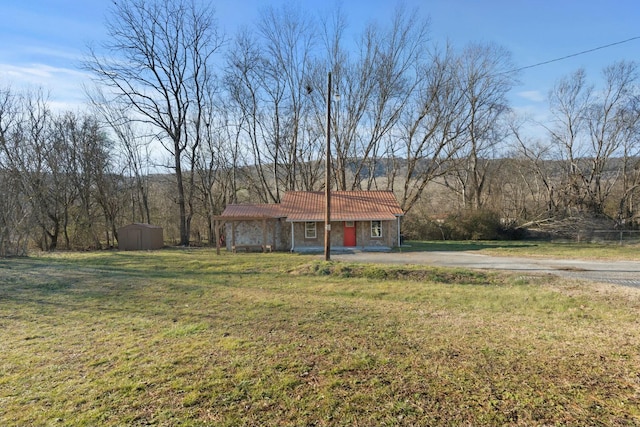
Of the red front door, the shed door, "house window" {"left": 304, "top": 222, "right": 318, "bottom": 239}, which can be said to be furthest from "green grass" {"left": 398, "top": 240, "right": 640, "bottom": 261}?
the shed door

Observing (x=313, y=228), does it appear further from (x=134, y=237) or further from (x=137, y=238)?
(x=134, y=237)

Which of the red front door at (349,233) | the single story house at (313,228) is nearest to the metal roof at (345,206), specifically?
the single story house at (313,228)

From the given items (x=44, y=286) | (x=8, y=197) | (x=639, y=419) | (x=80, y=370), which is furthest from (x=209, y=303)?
(x=8, y=197)

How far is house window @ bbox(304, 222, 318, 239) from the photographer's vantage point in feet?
72.9

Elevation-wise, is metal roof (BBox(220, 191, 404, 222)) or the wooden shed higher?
metal roof (BBox(220, 191, 404, 222))

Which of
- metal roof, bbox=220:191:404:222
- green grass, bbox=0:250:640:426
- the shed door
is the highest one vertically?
metal roof, bbox=220:191:404:222

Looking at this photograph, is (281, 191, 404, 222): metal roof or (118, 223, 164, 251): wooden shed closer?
(281, 191, 404, 222): metal roof

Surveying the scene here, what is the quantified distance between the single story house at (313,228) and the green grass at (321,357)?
43.2 ft

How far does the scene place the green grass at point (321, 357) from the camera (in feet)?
9.66

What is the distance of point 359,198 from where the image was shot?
2386cm

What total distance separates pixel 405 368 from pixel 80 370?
143 inches

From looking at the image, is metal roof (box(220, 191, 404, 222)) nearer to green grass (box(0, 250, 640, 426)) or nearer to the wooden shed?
the wooden shed

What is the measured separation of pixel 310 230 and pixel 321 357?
59.8ft

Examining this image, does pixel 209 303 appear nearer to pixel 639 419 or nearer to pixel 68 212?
pixel 639 419
